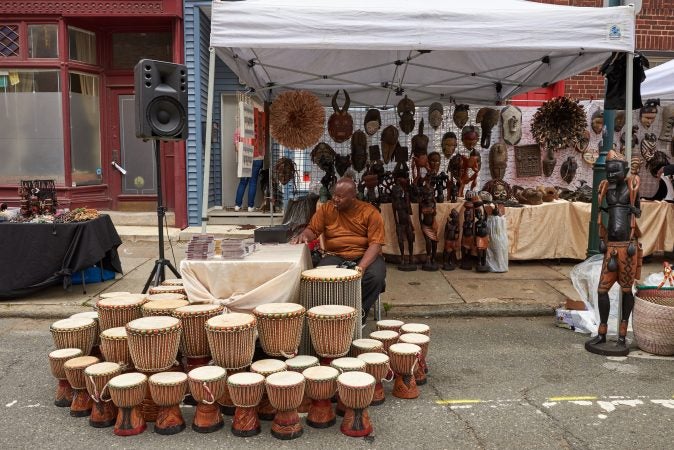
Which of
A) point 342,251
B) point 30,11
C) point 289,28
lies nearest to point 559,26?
point 289,28

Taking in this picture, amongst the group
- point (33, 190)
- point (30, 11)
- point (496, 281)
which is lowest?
point (496, 281)

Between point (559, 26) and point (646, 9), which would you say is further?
point (646, 9)

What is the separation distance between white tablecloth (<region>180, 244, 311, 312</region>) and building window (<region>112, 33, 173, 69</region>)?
7.19m

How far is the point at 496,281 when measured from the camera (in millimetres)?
7234

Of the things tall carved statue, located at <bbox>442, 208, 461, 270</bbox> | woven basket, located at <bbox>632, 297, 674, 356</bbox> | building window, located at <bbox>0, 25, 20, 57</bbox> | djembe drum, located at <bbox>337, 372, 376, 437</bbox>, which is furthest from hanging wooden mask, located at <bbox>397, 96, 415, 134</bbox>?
building window, located at <bbox>0, 25, 20, 57</bbox>

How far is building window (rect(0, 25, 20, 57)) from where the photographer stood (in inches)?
372

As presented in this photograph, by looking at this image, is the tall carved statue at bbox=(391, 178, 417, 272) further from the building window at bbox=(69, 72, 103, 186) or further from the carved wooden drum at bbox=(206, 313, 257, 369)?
the building window at bbox=(69, 72, 103, 186)

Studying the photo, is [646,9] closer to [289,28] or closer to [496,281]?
[496,281]

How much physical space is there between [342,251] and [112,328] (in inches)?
80.9

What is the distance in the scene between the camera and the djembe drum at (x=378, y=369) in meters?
3.72

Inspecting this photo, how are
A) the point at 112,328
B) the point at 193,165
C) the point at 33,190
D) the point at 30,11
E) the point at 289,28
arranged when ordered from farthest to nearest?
1. the point at 193,165
2. the point at 30,11
3. the point at 33,190
4. the point at 289,28
5. the point at 112,328

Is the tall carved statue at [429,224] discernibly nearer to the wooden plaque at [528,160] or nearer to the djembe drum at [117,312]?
the wooden plaque at [528,160]

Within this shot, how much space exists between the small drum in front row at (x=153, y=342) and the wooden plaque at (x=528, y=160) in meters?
6.74

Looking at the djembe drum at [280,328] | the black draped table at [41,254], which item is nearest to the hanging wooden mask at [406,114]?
the black draped table at [41,254]
